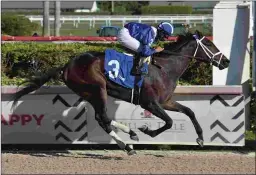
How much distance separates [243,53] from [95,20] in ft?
80.8

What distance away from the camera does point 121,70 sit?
753 cm

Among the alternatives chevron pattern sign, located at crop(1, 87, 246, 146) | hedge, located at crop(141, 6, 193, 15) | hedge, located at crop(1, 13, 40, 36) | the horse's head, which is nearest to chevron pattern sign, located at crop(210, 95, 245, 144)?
chevron pattern sign, located at crop(1, 87, 246, 146)

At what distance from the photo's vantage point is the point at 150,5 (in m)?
38.5

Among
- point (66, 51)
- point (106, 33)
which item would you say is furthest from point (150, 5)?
point (66, 51)

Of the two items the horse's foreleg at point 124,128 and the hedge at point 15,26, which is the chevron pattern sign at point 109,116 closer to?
the horse's foreleg at point 124,128

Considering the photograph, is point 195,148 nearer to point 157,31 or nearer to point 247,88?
point 247,88

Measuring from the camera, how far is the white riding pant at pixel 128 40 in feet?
24.9

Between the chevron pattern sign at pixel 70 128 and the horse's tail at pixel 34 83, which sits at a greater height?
the horse's tail at pixel 34 83

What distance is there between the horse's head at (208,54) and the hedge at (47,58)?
1135 mm

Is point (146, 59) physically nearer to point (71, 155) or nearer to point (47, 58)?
point (71, 155)

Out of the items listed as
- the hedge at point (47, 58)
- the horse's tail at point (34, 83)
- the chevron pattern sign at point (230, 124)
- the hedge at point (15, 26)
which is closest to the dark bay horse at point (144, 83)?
the horse's tail at point (34, 83)

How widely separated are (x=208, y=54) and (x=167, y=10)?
25770 mm

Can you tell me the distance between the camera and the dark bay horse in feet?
24.9

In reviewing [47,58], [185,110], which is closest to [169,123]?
[185,110]
